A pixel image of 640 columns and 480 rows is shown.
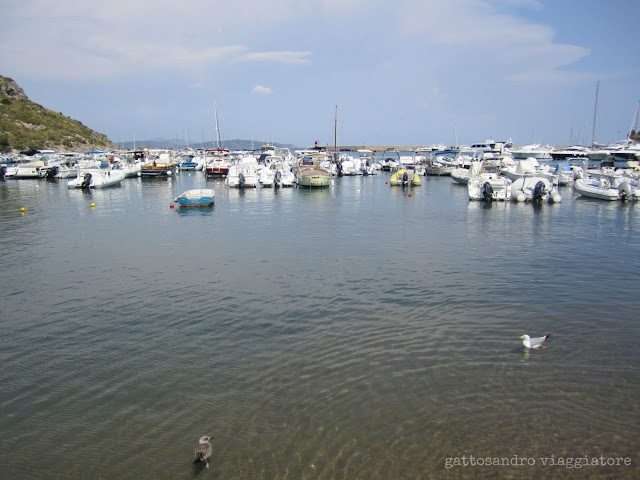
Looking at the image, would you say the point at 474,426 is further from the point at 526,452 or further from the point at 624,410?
the point at 624,410

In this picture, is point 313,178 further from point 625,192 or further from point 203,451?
point 203,451

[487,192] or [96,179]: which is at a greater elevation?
[96,179]

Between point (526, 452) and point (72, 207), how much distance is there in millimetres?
37488

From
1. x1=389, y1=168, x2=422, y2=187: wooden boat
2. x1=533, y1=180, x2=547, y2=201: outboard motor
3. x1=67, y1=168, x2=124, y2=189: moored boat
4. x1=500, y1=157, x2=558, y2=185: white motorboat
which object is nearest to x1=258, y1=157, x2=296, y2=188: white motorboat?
x1=389, y1=168, x2=422, y2=187: wooden boat

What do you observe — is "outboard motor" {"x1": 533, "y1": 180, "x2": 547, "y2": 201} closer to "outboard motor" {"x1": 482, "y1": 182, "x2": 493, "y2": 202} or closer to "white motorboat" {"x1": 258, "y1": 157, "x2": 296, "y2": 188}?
"outboard motor" {"x1": 482, "y1": 182, "x2": 493, "y2": 202}

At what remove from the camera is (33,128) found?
3819 inches

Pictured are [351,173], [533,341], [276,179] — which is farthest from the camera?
[351,173]

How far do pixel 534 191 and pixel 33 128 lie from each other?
4081 inches

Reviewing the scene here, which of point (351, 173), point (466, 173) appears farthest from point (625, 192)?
point (351, 173)

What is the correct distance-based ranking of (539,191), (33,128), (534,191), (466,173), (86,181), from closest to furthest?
(539,191) → (534,191) → (86,181) → (466,173) → (33,128)

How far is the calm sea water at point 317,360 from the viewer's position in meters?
7.18

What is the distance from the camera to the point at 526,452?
7.11 m

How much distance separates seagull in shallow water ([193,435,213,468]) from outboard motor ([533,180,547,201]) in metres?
39.7

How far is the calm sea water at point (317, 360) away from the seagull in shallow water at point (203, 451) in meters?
0.16
